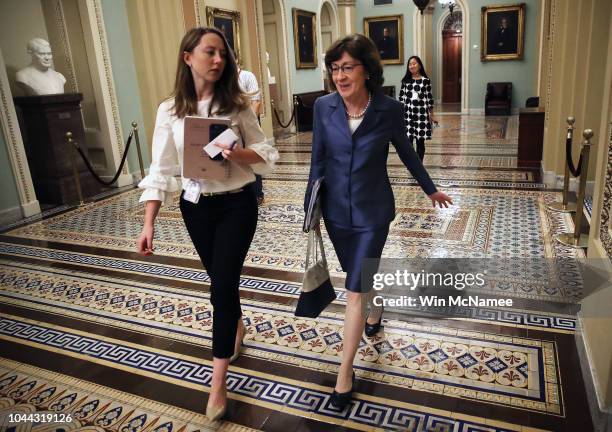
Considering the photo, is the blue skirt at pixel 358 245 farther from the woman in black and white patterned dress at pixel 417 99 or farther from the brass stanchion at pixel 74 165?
the brass stanchion at pixel 74 165

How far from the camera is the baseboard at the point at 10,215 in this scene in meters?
6.29

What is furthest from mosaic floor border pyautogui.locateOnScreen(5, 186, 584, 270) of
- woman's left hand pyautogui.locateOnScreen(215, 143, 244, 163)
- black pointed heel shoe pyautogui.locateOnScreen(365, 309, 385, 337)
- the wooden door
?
the wooden door

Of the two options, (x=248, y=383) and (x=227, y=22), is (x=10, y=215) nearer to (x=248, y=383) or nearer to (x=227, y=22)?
(x=248, y=383)

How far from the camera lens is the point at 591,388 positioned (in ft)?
7.84

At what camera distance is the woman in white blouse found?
216 centimetres

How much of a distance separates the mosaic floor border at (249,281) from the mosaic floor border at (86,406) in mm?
1408

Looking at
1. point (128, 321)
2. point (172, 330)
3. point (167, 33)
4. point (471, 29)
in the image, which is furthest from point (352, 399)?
point (471, 29)

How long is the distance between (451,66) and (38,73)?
1651 centimetres

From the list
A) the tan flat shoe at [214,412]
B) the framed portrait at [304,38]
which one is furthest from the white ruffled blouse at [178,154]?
the framed portrait at [304,38]

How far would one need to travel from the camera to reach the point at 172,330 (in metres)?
3.33

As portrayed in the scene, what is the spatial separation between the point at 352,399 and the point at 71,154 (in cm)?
579

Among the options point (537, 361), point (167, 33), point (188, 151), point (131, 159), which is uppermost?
point (167, 33)

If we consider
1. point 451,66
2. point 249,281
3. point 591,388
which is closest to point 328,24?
point 451,66

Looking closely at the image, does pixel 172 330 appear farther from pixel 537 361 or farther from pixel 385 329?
pixel 537 361
